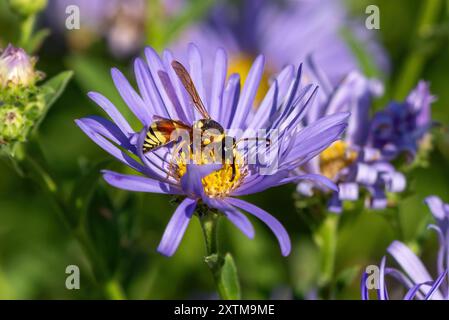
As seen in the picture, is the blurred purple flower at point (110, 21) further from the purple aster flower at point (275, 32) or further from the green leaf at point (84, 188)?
the green leaf at point (84, 188)

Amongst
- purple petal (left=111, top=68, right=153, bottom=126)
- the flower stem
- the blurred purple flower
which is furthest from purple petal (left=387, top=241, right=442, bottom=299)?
the blurred purple flower

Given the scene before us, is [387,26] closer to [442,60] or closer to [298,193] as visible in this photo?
[442,60]

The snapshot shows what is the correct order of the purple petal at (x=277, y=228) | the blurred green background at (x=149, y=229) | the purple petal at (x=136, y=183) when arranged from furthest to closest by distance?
the blurred green background at (x=149, y=229), the purple petal at (x=136, y=183), the purple petal at (x=277, y=228)

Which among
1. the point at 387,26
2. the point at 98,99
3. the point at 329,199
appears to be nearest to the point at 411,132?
the point at 329,199

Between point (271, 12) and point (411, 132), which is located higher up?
point (271, 12)

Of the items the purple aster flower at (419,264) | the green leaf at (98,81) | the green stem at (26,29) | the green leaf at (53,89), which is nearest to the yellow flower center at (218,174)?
the green leaf at (53,89)

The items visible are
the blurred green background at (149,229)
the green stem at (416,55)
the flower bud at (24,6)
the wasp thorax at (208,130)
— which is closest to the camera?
the wasp thorax at (208,130)

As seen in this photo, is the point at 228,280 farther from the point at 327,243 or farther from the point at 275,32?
the point at 275,32
